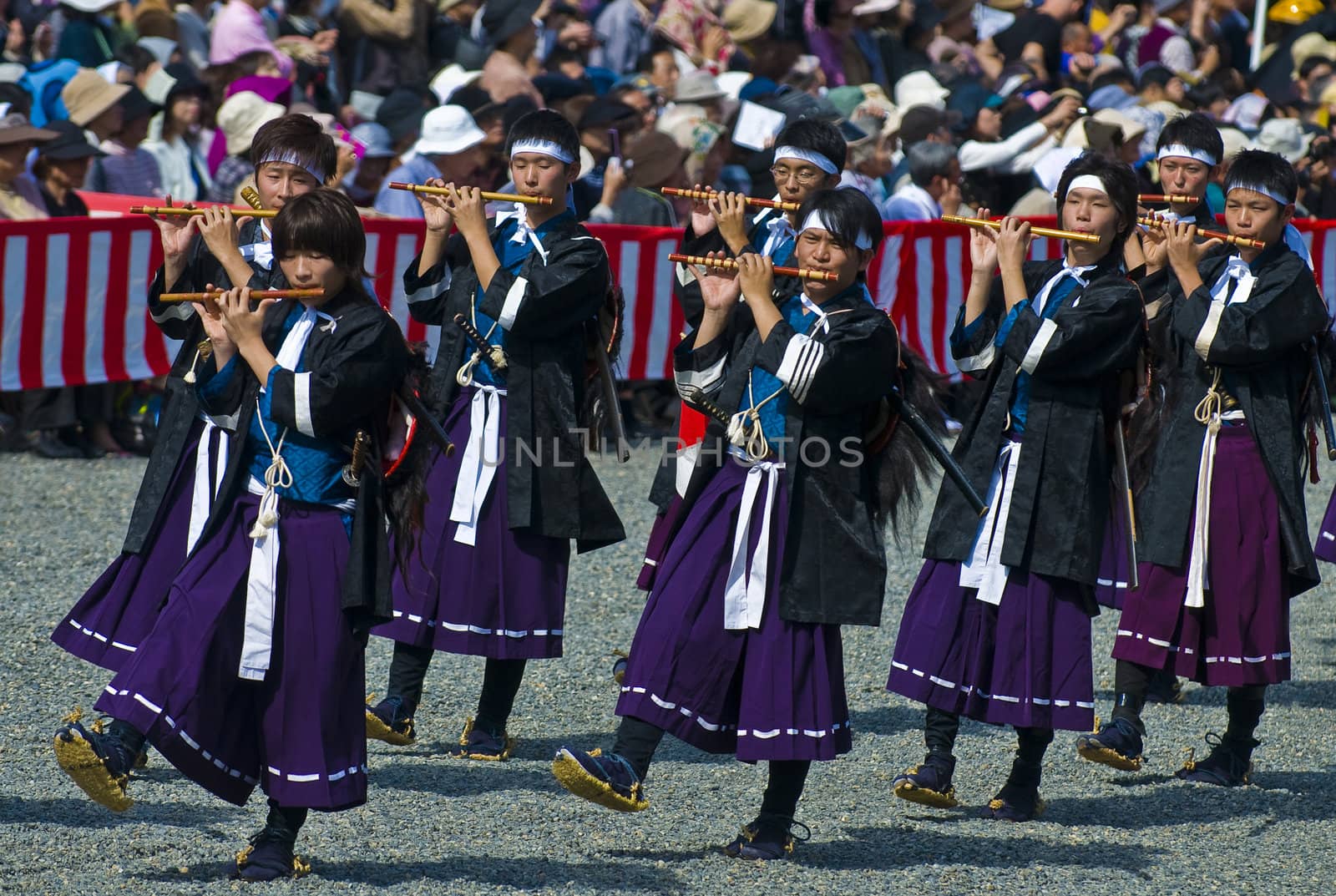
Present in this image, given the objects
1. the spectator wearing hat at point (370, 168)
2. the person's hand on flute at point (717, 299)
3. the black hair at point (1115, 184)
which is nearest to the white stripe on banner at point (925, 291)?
the spectator wearing hat at point (370, 168)

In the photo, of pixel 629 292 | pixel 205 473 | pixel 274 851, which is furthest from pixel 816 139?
pixel 629 292

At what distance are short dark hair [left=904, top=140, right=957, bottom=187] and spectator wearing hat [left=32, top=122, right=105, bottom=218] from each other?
4185 millimetres

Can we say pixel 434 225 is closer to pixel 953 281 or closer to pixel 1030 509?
pixel 1030 509

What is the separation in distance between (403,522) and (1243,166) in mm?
2632

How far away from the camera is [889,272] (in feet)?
32.6

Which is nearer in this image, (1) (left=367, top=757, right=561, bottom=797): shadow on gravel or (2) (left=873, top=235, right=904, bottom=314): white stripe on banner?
(1) (left=367, top=757, right=561, bottom=797): shadow on gravel

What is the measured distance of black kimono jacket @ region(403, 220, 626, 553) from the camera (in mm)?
5051

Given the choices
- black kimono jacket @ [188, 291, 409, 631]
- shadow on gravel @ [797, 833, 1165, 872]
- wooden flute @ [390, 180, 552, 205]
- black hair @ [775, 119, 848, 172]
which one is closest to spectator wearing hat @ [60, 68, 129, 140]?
wooden flute @ [390, 180, 552, 205]

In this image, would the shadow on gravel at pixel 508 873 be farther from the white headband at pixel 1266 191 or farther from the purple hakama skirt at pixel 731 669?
the white headband at pixel 1266 191

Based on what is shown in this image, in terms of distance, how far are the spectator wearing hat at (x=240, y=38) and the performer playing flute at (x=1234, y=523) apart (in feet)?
20.4

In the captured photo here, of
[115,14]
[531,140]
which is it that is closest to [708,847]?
[531,140]

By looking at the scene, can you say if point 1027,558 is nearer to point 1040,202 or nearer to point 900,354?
point 900,354

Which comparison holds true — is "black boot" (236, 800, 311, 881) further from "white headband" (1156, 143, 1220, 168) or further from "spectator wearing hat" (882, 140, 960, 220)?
"spectator wearing hat" (882, 140, 960, 220)

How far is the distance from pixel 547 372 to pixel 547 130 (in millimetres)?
661
